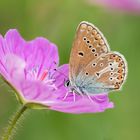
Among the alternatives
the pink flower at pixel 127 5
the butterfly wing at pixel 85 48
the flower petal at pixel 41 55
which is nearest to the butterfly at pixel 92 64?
the butterfly wing at pixel 85 48

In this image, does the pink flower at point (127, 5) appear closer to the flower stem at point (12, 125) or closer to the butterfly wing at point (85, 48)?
the butterfly wing at point (85, 48)

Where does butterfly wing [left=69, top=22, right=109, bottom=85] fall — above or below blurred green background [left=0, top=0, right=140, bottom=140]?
above

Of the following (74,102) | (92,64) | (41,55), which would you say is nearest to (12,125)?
(74,102)

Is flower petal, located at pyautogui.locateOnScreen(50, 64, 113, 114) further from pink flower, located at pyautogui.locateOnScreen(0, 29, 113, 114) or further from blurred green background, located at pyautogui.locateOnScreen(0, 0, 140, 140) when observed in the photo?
blurred green background, located at pyautogui.locateOnScreen(0, 0, 140, 140)

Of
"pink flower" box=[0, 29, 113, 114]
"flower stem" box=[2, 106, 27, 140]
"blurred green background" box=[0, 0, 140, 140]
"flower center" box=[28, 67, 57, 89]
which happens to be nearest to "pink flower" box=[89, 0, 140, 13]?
"blurred green background" box=[0, 0, 140, 140]

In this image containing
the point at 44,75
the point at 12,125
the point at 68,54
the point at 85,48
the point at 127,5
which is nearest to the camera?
the point at 12,125

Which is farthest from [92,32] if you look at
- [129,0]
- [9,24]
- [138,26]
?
[138,26]

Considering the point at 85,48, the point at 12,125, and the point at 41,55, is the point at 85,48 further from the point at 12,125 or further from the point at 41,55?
the point at 12,125
